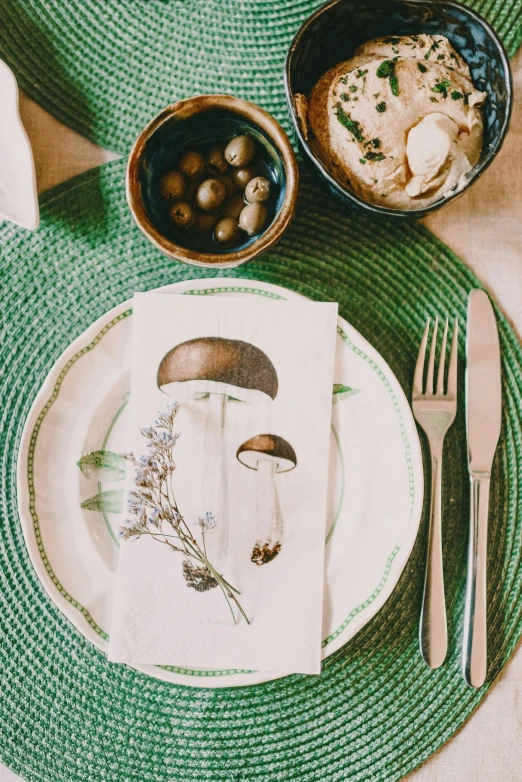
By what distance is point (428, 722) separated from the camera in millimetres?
580

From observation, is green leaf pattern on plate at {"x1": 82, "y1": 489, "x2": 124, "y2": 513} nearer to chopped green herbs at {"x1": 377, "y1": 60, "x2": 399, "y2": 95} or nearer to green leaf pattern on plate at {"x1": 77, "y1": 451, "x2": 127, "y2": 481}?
green leaf pattern on plate at {"x1": 77, "y1": 451, "x2": 127, "y2": 481}

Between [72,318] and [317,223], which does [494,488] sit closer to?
[317,223]

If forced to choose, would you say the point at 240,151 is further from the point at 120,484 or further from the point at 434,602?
the point at 434,602

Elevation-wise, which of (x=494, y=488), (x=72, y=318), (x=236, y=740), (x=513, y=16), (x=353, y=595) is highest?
(x=513, y=16)

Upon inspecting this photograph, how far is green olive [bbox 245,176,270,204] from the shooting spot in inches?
21.1

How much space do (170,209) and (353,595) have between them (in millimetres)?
391

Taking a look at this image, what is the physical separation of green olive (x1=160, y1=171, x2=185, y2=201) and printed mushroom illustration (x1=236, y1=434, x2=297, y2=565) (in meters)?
0.23

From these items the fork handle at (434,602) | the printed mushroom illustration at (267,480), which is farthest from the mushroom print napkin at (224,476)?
the fork handle at (434,602)

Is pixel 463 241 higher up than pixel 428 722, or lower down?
higher up

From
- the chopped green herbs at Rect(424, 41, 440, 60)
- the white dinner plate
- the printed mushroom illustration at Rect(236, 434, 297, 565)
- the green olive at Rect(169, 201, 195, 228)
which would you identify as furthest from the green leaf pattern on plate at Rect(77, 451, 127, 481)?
the chopped green herbs at Rect(424, 41, 440, 60)

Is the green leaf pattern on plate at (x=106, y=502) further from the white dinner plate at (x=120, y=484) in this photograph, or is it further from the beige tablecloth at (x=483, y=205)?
the beige tablecloth at (x=483, y=205)

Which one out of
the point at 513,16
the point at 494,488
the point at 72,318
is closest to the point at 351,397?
the point at 494,488

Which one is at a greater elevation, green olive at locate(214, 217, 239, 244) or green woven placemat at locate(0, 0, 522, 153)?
green woven placemat at locate(0, 0, 522, 153)

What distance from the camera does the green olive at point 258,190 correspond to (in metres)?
0.54
